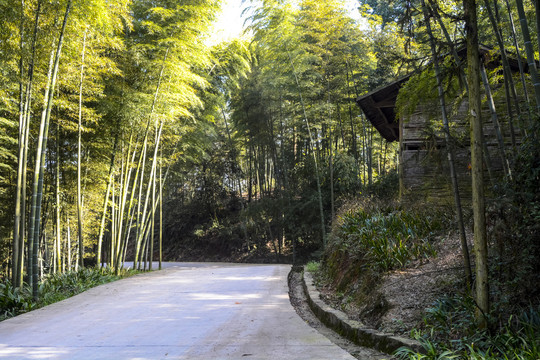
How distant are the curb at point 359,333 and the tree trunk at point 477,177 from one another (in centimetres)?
52

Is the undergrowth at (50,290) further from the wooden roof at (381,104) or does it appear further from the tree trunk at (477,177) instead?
the wooden roof at (381,104)

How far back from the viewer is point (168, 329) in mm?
3502

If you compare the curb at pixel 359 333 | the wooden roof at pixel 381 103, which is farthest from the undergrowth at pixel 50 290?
the wooden roof at pixel 381 103

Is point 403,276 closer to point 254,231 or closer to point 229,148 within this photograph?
point 254,231

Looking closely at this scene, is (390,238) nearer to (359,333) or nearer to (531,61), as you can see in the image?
(359,333)

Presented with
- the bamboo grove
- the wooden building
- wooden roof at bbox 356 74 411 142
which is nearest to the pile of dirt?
the bamboo grove

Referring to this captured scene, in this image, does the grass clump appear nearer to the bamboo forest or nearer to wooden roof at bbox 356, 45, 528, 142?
the bamboo forest

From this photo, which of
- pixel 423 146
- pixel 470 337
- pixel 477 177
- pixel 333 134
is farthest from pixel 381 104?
pixel 470 337

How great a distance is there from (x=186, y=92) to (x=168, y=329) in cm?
554

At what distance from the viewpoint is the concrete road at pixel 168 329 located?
2.78 meters

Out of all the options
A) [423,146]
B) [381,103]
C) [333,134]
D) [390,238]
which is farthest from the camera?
[333,134]

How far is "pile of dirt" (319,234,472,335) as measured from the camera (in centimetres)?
312

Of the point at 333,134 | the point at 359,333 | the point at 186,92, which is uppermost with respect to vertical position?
the point at 333,134

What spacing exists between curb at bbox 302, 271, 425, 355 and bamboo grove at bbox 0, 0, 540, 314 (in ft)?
2.55
